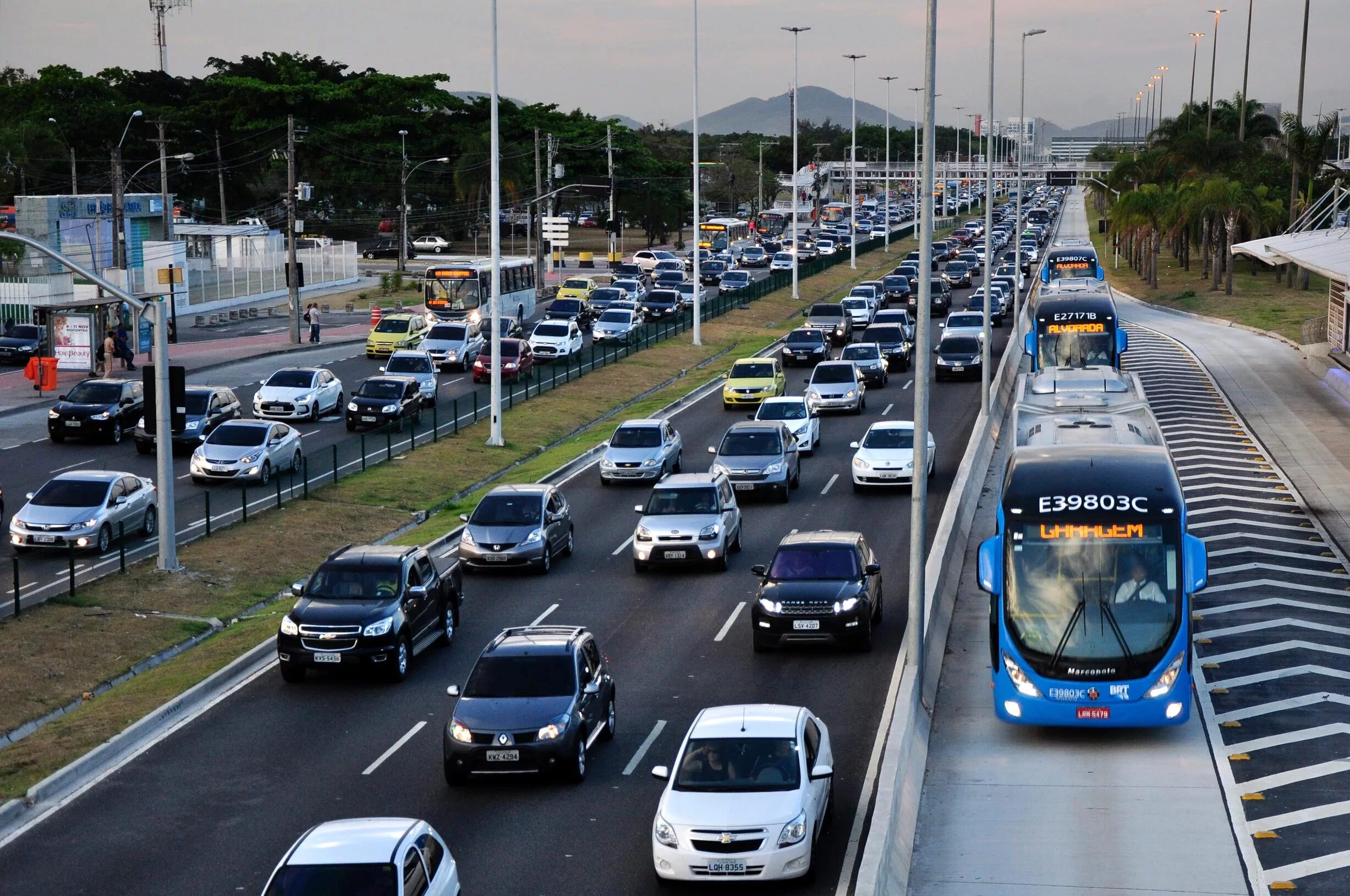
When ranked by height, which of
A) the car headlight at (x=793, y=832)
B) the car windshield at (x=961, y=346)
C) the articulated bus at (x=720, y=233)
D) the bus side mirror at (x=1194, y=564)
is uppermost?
the articulated bus at (x=720, y=233)

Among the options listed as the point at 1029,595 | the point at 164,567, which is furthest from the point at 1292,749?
the point at 164,567

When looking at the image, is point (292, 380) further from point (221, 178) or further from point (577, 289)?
point (221, 178)

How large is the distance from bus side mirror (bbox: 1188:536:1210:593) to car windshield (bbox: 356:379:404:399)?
1226 inches

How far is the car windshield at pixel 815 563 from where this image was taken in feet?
81.5

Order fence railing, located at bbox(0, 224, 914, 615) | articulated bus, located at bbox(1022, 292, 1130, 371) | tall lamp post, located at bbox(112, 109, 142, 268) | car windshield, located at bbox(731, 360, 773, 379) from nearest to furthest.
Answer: fence railing, located at bbox(0, 224, 914, 615) → articulated bus, located at bbox(1022, 292, 1130, 371) → car windshield, located at bbox(731, 360, 773, 379) → tall lamp post, located at bbox(112, 109, 142, 268)

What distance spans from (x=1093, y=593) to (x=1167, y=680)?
1317mm

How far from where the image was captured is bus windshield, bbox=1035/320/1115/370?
46438 millimetres

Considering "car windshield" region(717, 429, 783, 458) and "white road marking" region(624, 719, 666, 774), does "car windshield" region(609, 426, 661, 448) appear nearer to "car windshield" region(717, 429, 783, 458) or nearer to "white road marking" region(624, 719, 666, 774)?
"car windshield" region(717, 429, 783, 458)

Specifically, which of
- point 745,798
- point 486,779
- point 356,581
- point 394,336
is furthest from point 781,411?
point 745,798

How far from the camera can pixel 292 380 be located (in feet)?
159

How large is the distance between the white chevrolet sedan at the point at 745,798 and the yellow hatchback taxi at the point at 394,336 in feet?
156

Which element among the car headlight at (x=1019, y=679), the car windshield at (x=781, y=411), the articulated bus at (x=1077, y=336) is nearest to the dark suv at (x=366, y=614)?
the car headlight at (x=1019, y=679)

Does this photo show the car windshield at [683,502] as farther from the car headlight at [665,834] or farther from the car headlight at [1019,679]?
the car headlight at [665,834]

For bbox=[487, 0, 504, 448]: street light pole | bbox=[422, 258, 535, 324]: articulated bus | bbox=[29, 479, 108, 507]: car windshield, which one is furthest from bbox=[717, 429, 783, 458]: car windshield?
bbox=[422, 258, 535, 324]: articulated bus
